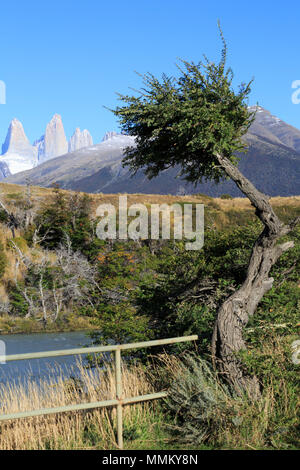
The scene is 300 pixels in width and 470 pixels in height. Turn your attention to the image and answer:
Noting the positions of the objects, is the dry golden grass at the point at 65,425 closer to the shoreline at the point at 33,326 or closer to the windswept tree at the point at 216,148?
the windswept tree at the point at 216,148

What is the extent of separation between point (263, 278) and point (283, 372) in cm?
118

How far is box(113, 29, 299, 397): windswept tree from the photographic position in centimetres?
643

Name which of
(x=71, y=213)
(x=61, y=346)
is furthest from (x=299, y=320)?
(x=71, y=213)

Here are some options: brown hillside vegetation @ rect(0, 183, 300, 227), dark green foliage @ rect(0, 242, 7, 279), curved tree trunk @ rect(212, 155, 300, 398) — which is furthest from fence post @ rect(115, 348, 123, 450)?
brown hillside vegetation @ rect(0, 183, 300, 227)

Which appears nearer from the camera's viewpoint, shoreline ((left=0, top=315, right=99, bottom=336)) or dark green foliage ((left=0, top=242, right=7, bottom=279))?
shoreline ((left=0, top=315, right=99, bottom=336))

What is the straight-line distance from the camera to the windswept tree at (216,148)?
6.43 metres

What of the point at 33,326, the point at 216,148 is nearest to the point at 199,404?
the point at 216,148

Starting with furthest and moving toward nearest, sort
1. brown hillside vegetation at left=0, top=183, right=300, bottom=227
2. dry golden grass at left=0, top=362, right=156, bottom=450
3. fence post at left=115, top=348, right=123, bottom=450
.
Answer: brown hillside vegetation at left=0, top=183, right=300, bottom=227 < dry golden grass at left=0, top=362, right=156, bottom=450 < fence post at left=115, top=348, right=123, bottom=450

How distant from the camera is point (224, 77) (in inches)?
292

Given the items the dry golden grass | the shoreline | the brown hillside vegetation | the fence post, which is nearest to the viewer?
the fence post

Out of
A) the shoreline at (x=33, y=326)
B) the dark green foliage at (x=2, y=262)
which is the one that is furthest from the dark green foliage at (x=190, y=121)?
the dark green foliage at (x=2, y=262)

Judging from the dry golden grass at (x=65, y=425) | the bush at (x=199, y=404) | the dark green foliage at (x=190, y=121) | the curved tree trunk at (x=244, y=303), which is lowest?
the dry golden grass at (x=65, y=425)

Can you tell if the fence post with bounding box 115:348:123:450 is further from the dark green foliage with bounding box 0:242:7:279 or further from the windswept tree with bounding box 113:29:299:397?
the dark green foliage with bounding box 0:242:7:279
